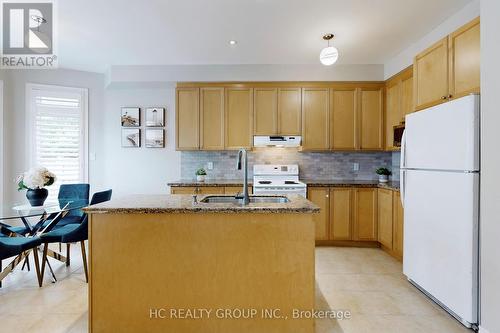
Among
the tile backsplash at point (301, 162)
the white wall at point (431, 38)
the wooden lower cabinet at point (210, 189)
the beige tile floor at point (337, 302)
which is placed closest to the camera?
the beige tile floor at point (337, 302)

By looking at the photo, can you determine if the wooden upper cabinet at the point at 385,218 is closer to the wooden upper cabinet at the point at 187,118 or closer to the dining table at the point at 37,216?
the wooden upper cabinet at the point at 187,118

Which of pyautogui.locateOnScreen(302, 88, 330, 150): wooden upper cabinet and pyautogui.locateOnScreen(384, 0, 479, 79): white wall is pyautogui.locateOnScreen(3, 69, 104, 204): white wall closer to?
pyautogui.locateOnScreen(302, 88, 330, 150): wooden upper cabinet

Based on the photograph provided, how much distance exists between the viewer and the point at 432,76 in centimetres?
260

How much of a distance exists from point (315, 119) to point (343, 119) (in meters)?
0.43

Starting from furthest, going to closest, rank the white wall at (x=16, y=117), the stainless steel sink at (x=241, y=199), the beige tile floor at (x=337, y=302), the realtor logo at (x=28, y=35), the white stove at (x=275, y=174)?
the white stove at (x=275, y=174) < the white wall at (x=16, y=117) < the realtor logo at (x=28, y=35) < the stainless steel sink at (x=241, y=199) < the beige tile floor at (x=337, y=302)

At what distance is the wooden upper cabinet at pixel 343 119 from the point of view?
13.7ft

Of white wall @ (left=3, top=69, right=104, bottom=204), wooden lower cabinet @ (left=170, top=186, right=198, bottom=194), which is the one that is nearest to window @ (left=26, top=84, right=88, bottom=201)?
white wall @ (left=3, top=69, right=104, bottom=204)

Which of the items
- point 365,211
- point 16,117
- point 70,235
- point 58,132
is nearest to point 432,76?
point 365,211

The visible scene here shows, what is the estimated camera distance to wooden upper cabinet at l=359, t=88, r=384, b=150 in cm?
414

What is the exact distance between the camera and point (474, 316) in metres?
1.95

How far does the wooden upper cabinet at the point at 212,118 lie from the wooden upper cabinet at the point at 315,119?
129 cm

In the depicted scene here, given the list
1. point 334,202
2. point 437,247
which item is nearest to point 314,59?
point 334,202

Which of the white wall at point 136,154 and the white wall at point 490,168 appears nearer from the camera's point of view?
the white wall at point 490,168

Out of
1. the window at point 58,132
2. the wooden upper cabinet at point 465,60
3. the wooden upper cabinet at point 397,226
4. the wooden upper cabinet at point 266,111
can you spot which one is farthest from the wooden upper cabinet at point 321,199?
the window at point 58,132
